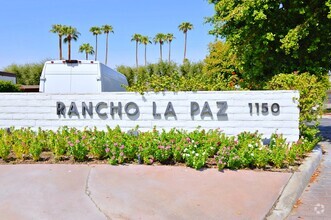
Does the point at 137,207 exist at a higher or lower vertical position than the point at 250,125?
lower

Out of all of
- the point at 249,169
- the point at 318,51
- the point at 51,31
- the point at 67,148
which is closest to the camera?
the point at 249,169

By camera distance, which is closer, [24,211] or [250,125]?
[24,211]

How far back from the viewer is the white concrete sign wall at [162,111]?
776cm

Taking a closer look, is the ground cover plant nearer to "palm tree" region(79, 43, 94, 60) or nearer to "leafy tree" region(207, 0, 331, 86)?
"leafy tree" region(207, 0, 331, 86)

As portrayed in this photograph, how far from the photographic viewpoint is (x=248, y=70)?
36.4 feet

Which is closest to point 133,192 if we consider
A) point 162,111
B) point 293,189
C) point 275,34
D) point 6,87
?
point 293,189

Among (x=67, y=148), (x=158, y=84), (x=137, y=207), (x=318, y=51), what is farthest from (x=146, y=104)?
(x=318, y=51)

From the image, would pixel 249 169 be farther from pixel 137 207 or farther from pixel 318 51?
pixel 318 51

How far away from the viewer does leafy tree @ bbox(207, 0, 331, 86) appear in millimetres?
9414

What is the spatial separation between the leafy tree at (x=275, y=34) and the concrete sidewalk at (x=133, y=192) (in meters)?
5.19

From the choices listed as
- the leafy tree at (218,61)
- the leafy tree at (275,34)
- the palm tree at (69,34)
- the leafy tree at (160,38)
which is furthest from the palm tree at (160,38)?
the leafy tree at (275,34)

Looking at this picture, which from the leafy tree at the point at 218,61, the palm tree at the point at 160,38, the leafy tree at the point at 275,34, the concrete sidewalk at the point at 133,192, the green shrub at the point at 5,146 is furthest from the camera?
the palm tree at the point at 160,38

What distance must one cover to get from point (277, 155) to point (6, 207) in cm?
455

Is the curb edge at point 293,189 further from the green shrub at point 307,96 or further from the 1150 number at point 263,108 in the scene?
the 1150 number at point 263,108
